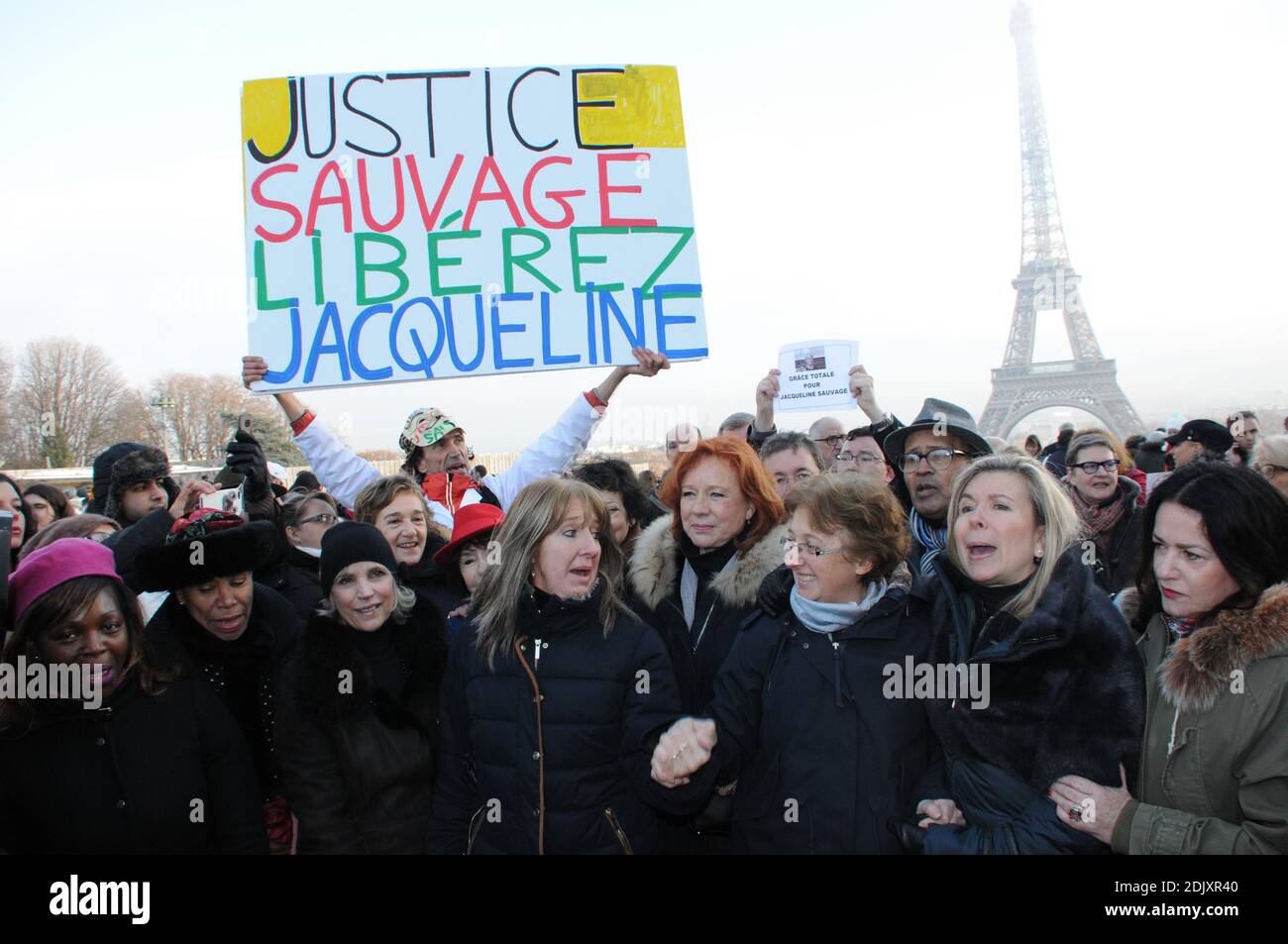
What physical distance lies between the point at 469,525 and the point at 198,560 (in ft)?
3.00

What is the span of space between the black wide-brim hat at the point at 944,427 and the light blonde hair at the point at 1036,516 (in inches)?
36.0

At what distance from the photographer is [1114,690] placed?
84.2 inches

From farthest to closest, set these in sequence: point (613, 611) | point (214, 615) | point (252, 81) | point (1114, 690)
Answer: point (252, 81) → point (214, 615) → point (613, 611) → point (1114, 690)

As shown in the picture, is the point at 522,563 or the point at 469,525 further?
the point at 469,525

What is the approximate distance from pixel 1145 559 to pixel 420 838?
233 centimetres

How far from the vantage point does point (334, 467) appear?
3.90 m

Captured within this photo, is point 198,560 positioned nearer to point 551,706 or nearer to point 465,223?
point 551,706

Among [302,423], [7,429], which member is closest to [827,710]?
[302,423]

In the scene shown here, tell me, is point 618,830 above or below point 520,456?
below

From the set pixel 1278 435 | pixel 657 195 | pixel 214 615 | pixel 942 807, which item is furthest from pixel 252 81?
pixel 1278 435

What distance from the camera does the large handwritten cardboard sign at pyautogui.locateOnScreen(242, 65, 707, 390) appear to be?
12.2 feet

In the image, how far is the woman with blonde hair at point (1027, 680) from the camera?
2.14 meters

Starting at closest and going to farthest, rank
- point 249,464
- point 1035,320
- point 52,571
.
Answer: point 52,571, point 249,464, point 1035,320

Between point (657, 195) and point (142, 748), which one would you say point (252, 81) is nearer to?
point (657, 195)
